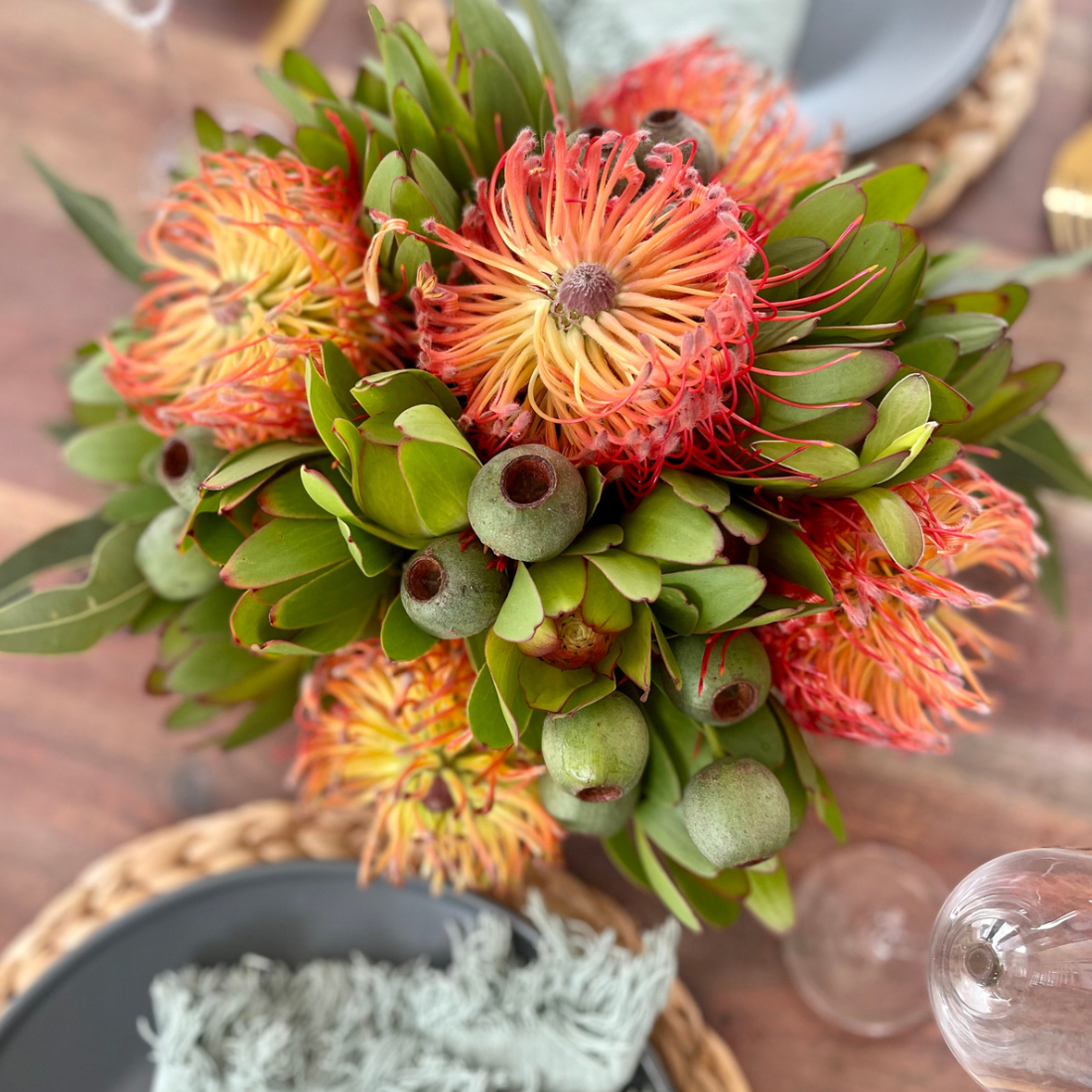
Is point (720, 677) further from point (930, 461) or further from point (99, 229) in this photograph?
point (99, 229)

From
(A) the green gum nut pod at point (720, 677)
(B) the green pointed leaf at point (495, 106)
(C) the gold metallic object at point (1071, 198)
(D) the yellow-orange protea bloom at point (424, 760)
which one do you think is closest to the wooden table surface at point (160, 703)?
(C) the gold metallic object at point (1071, 198)

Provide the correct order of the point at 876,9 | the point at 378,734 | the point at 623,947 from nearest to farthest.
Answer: the point at 378,734, the point at 623,947, the point at 876,9

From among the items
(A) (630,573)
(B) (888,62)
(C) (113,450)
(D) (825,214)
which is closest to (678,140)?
(D) (825,214)

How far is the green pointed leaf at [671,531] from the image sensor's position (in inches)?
11.4

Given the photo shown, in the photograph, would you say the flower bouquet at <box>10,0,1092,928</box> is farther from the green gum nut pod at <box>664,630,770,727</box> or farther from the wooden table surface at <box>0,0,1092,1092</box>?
the wooden table surface at <box>0,0,1092,1092</box>

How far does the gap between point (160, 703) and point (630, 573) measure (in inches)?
16.7

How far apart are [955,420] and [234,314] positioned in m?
0.26

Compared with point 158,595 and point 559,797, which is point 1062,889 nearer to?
point 559,797

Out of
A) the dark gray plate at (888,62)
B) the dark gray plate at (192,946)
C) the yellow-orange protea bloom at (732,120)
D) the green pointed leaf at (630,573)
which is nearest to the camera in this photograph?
the green pointed leaf at (630,573)

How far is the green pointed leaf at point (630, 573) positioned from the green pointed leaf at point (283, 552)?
0.09m

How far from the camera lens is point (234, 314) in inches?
14.5

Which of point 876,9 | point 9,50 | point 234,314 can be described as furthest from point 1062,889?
point 9,50

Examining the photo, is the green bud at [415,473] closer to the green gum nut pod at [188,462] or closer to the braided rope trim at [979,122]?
the green gum nut pod at [188,462]

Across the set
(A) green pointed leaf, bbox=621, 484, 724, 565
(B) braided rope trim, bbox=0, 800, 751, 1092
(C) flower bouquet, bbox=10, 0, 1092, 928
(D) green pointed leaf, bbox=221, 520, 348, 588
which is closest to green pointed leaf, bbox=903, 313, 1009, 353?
(C) flower bouquet, bbox=10, 0, 1092, 928
